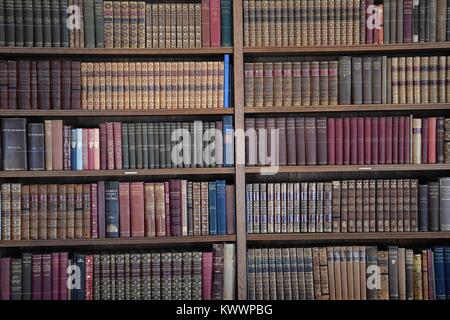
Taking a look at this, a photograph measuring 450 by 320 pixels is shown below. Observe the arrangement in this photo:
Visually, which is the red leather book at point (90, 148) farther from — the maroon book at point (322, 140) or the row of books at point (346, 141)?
the maroon book at point (322, 140)

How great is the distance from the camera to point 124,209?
232 cm

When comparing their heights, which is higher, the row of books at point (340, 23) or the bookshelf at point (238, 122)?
the row of books at point (340, 23)

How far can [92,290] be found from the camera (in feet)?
7.54

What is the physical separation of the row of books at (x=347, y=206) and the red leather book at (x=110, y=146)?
68 centimetres

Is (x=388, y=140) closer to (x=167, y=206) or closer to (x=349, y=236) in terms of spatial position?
(x=349, y=236)

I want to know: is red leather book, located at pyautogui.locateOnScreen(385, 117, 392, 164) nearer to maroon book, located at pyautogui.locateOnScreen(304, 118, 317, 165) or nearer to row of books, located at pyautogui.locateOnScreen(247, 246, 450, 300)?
maroon book, located at pyautogui.locateOnScreen(304, 118, 317, 165)

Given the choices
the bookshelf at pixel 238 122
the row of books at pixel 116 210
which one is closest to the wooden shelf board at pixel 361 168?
the bookshelf at pixel 238 122

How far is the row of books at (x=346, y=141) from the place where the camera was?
91.1 inches

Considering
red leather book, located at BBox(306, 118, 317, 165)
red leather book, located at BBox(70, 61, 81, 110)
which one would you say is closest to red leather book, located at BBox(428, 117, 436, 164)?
red leather book, located at BBox(306, 118, 317, 165)

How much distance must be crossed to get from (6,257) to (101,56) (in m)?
1.11

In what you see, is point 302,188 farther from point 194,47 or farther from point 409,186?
point 194,47

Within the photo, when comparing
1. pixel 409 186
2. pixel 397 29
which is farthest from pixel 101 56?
pixel 409 186

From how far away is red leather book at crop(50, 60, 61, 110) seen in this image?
89.4 inches

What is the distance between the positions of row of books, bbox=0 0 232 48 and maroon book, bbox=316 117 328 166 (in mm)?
594
